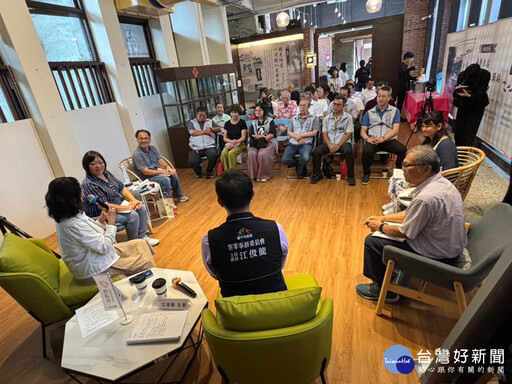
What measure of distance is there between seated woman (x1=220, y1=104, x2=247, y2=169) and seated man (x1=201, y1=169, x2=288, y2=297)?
346cm

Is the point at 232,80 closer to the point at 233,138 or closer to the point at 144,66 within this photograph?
the point at 144,66

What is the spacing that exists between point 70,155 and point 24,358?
2521 mm

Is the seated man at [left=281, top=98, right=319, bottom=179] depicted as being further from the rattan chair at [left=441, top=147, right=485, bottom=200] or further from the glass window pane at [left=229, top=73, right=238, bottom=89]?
the glass window pane at [left=229, top=73, right=238, bottom=89]

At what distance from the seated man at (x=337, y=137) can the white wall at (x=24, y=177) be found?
12.1 ft

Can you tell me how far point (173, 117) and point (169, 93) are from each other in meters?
0.47

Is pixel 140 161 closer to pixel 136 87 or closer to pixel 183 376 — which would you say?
pixel 136 87

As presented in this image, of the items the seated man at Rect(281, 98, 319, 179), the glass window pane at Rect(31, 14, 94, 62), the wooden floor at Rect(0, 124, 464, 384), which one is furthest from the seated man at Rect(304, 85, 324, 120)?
the glass window pane at Rect(31, 14, 94, 62)

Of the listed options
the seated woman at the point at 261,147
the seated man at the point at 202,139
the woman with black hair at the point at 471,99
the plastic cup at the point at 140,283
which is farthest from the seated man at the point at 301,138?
the plastic cup at the point at 140,283

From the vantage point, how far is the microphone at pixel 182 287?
67.7 inches

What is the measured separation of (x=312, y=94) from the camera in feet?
19.4

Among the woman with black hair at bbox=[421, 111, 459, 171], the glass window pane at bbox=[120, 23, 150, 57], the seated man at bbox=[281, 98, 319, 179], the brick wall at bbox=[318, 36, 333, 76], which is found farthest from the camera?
the brick wall at bbox=[318, 36, 333, 76]

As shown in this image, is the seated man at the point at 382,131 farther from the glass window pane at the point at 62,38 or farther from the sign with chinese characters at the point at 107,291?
the glass window pane at the point at 62,38

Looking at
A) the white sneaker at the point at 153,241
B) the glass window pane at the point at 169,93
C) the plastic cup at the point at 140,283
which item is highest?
the glass window pane at the point at 169,93

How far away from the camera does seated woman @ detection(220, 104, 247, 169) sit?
15.7 ft
